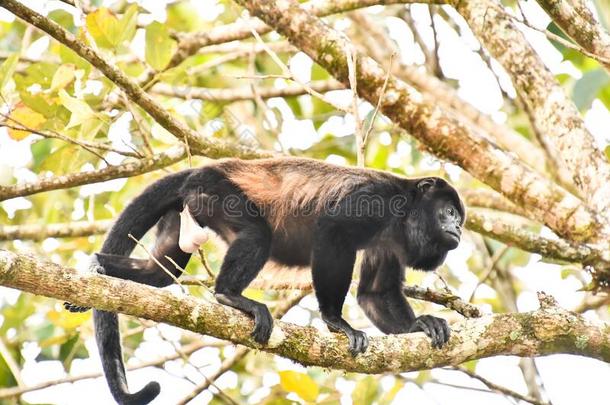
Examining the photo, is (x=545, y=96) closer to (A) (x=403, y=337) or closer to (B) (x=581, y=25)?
(B) (x=581, y=25)

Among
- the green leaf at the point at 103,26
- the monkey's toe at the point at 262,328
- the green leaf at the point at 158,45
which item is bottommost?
the monkey's toe at the point at 262,328

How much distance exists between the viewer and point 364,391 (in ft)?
18.6

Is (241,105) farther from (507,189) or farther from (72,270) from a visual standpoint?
(72,270)

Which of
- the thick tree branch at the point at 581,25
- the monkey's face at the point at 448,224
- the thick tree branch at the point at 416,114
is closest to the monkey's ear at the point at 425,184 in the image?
the monkey's face at the point at 448,224

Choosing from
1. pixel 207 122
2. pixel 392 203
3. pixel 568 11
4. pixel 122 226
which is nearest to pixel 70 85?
pixel 122 226

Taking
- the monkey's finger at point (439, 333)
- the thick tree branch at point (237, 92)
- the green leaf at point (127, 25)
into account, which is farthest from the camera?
the thick tree branch at point (237, 92)

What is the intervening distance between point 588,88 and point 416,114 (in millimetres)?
1250

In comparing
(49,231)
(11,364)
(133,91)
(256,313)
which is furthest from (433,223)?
(11,364)

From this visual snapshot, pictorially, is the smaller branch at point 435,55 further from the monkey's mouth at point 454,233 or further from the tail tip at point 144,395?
the tail tip at point 144,395

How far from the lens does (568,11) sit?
489 cm

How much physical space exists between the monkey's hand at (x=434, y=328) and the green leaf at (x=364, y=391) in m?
0.63

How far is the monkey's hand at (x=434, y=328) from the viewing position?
4504 mm

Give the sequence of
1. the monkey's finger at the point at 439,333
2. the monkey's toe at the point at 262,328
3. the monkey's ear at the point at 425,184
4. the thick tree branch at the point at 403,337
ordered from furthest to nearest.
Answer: the monkey's ear at the point at 425,184, the monkey's finger at the point at 439,333, the monkey's toe at the point at 262,328, the thick tree branch at the point at 403,337

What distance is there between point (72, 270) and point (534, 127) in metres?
4.31
